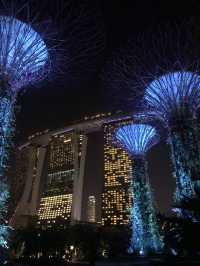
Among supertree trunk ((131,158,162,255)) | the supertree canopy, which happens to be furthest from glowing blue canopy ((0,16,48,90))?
supertree trunk ((131,158,162,255))

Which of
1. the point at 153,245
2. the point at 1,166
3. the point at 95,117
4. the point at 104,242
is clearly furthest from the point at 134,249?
the point at 95,117

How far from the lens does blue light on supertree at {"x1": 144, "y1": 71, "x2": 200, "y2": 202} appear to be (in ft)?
79.2

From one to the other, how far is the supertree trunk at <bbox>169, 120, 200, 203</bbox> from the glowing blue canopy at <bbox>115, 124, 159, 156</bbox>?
6.81 m

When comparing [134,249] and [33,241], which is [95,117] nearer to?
[33,241]

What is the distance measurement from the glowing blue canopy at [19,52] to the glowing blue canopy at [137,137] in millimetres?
13886

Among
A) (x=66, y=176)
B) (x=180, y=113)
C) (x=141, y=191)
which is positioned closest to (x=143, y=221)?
(x=141, y=191)

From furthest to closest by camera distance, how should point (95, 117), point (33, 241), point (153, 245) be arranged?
point (95, 117), point (33, 241), point (153, 245)

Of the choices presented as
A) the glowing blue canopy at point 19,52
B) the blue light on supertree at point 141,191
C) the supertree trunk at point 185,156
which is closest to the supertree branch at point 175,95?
the supertree trunk at point 185,156

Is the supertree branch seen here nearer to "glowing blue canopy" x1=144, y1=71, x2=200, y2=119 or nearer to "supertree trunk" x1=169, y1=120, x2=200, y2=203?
"glowing blue canopy" x1=144, y1=71, x2=200, y2=119

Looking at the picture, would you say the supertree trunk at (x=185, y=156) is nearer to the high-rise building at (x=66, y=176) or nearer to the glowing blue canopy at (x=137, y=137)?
the glowing blue canopy at (x=137, y=137)

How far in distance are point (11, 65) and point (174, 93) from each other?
1223cm

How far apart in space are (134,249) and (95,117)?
77288 mm

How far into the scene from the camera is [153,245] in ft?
101

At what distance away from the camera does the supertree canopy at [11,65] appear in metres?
19.4
